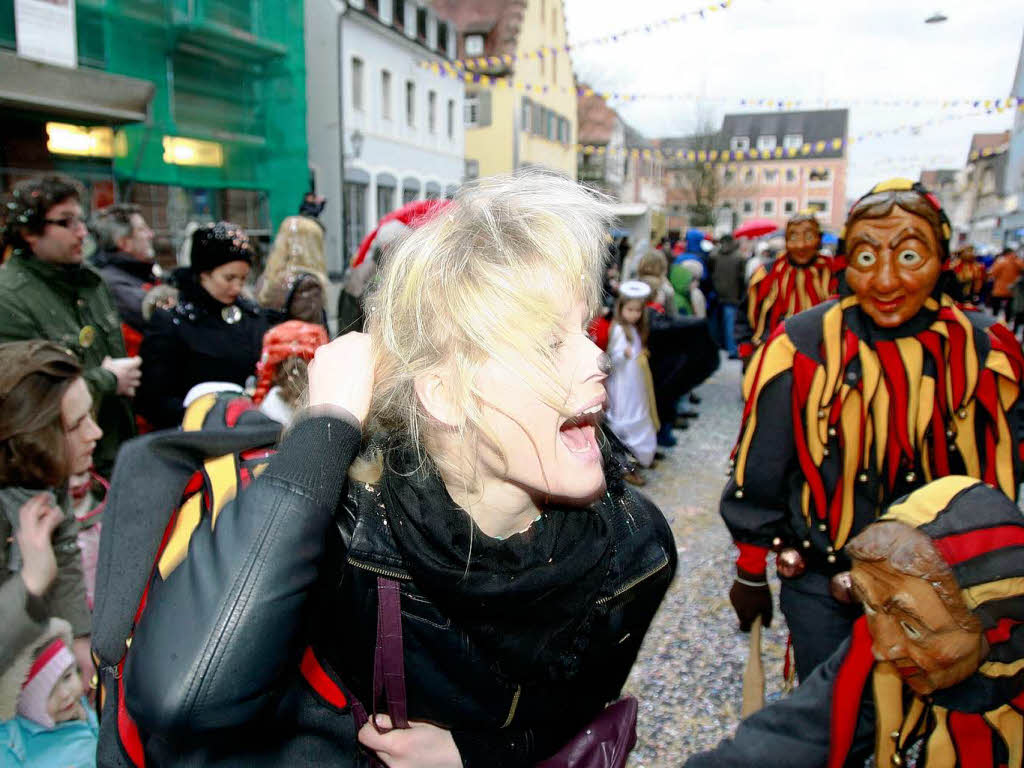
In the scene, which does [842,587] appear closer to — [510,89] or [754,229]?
[754,229]

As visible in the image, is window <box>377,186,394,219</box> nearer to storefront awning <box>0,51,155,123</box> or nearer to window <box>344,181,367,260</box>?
window <box>344,181,367,260</box>

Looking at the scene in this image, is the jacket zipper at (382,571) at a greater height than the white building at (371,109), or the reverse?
the white building at (371,109)

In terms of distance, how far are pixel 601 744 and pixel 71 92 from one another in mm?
12323

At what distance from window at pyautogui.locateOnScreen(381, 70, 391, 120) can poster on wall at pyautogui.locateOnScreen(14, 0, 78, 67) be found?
1115 cm

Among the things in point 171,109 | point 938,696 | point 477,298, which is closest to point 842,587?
point 938,696

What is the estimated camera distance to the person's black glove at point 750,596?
247cm

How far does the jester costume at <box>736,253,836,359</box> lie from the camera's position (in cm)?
557

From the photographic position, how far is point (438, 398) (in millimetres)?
1152

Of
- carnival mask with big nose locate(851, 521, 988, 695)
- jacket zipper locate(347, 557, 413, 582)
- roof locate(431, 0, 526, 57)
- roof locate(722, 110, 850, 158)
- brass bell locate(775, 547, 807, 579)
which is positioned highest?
roof locate(722, 110, 850, 158)

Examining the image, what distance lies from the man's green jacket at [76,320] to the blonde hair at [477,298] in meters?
2.31

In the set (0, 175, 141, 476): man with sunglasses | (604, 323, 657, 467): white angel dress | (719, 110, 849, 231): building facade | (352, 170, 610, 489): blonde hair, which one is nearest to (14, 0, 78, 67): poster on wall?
(0, 175, 141, 476): man with sunglasses

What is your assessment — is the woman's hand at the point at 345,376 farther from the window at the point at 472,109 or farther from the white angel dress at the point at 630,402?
the window at the point at 472,109

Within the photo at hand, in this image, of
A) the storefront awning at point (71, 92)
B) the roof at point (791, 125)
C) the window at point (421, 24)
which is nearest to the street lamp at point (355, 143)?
the window at point (421, 24)

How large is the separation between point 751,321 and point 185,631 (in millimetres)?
5638
